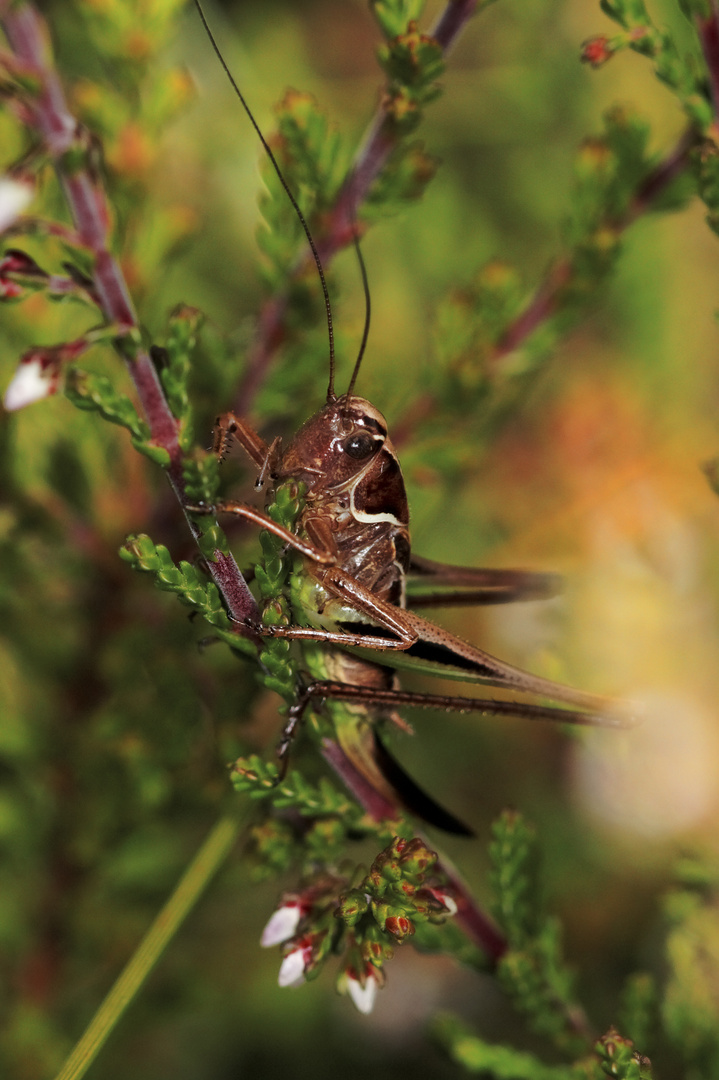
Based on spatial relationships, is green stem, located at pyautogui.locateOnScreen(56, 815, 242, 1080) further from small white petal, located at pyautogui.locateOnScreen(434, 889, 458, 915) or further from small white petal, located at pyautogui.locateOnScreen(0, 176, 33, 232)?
small white petal, located at pyautogui.locateOnScreen(0, 176, 33, 232)

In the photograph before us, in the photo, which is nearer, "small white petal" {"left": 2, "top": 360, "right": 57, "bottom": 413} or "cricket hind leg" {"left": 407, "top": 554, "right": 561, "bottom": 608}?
"small white petal" {"left": 2, "top": 360, "right": 57, "bottom": 413}

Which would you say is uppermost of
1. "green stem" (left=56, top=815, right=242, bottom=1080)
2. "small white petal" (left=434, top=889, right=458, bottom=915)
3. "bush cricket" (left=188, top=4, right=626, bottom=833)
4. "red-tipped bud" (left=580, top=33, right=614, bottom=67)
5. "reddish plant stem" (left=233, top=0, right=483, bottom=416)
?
"red-tipped bud" (left=580, top=33, right=614, bottom=67)

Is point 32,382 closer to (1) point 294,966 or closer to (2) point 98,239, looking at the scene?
(2) point 98,239

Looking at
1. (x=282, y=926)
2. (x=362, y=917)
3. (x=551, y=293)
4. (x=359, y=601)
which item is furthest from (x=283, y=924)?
(x=551, y=293)

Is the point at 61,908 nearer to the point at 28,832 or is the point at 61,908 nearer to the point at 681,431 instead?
the point at 28,832

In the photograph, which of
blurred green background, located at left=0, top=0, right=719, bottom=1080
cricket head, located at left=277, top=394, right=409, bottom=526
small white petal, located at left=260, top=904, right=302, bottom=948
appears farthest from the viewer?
blurred green background, located at left=0, top=0, right=719, bottom=1080

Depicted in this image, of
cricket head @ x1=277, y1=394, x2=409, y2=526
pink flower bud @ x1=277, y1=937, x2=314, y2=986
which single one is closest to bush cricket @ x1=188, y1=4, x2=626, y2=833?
cricket head @ x1=277, y1=394, x2=409, y2=526

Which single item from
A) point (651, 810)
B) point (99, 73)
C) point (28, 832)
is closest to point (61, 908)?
point (28, 832)

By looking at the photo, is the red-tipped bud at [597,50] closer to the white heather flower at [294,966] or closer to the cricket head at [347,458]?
the cricket head at [347,458]
